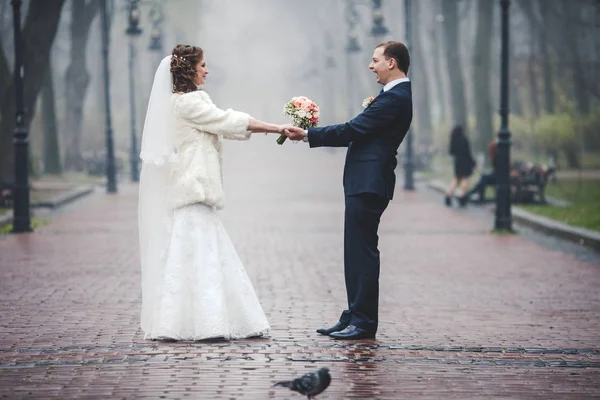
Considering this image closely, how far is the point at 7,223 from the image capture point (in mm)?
18703

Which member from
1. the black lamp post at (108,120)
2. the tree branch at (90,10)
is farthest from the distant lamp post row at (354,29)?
the tree branch at (90,10)

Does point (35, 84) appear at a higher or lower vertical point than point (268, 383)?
higher

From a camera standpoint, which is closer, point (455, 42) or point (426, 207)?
point (426, 207)

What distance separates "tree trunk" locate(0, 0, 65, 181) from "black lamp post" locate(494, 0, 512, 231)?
9072mm

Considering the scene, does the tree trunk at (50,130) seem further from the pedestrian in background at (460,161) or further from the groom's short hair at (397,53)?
the groom's short hair at (397,53)

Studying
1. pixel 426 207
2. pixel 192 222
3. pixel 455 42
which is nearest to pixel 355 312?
pixel 192 222

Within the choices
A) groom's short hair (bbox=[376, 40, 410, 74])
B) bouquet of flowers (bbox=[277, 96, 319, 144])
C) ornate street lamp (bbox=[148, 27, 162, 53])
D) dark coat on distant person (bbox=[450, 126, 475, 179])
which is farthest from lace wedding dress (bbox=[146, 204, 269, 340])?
ornate street lamp (bbox=[148, 27, 162, 53])

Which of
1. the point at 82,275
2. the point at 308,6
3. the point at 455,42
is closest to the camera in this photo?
the point at 82,275

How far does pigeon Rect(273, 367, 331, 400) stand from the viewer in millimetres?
6031

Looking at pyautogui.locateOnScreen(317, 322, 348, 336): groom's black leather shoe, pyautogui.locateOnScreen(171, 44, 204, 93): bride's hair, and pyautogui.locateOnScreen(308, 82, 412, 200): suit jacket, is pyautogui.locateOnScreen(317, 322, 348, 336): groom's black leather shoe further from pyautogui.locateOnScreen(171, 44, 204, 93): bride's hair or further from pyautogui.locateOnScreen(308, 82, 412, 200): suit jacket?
pyautogui.locateOnScreen(171, 44, 204, 93): bride's hair

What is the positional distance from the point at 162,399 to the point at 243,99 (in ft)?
423

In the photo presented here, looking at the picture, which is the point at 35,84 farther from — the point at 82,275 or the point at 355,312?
the point at 355,312

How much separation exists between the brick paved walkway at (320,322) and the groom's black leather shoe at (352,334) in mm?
118

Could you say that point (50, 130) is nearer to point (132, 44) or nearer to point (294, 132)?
point (132, 44)
